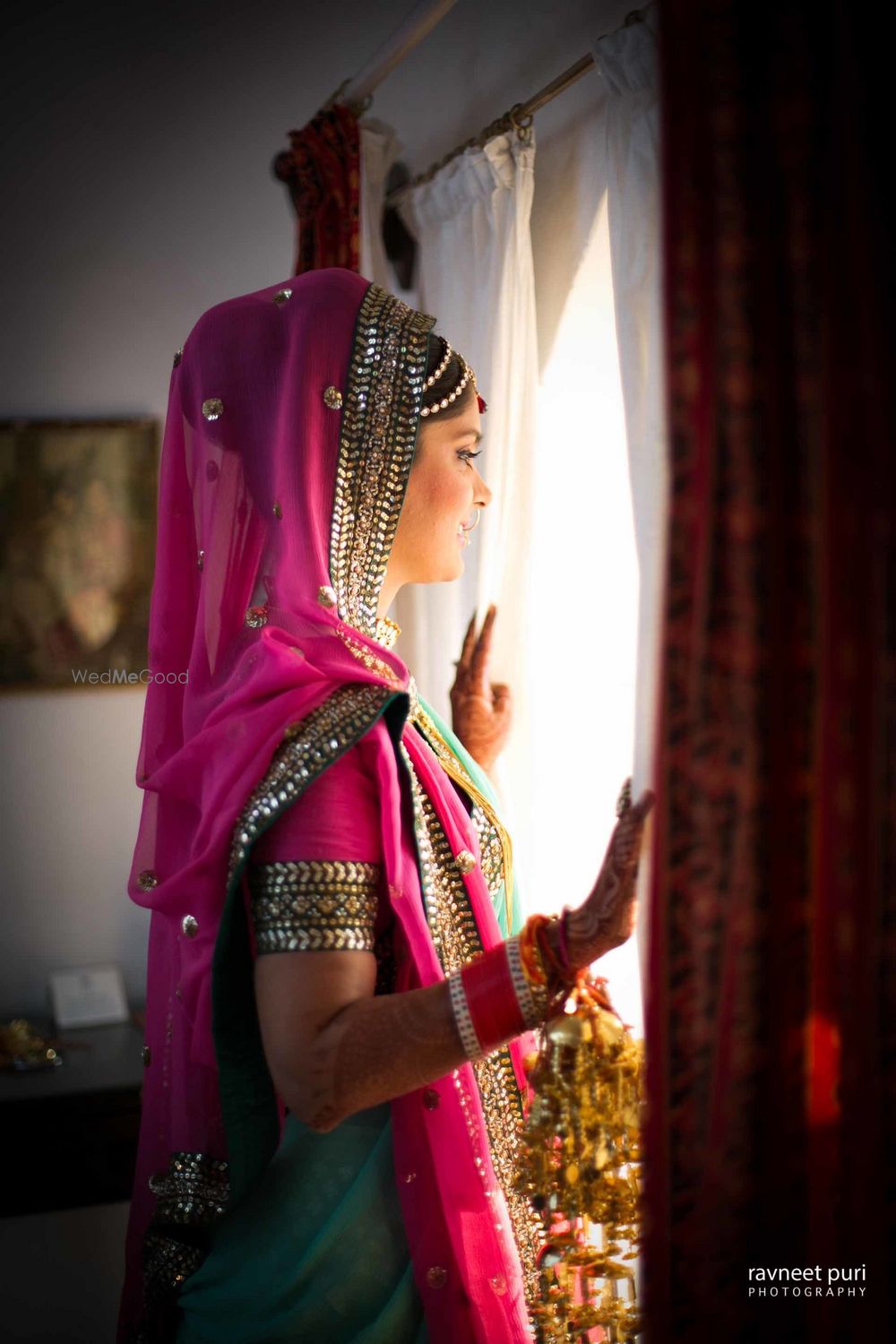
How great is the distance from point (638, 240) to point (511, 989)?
81cm

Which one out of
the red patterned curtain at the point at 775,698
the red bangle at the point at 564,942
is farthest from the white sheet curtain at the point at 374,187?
the red bangle at the point at 564,942

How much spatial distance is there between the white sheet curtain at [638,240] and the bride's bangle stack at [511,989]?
16.4 inches

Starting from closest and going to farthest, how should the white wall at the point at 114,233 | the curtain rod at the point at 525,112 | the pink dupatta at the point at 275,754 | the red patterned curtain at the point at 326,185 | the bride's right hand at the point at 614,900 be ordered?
1. the bride's right hand at the point at 614,900
2. the pink dupatta at the point at 275,754
3. the curtain rod at the point at 525,112
4. the red patterned curtain at the point at 326,185
5. the white wall at the point at 114,233

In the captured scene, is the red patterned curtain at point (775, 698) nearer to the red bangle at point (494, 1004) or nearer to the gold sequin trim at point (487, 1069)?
the red bangle at point (494, 1004)

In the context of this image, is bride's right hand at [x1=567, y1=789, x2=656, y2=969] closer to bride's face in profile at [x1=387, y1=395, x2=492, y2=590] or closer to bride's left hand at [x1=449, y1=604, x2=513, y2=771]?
bride's face in profile at [x1=387, y1=395, x2=492, y2=590]

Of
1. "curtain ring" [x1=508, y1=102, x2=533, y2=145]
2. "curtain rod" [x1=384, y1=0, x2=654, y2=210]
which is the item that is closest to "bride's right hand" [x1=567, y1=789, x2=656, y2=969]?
"curtain rod" [x1=384, y1=0, x2=654, y2=210]

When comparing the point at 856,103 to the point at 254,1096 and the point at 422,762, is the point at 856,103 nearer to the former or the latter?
the point at 422,762

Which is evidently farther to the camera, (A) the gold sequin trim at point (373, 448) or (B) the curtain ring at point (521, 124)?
(B) the curtain ring at point (521, 124)

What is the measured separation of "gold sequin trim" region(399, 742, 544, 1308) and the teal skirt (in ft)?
0.32

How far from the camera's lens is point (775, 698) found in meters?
0.71

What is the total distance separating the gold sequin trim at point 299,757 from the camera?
884 millimetres

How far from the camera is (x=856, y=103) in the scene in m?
0.65

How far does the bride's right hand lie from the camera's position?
792mm

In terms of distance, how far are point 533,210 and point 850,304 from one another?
107 centimetres
